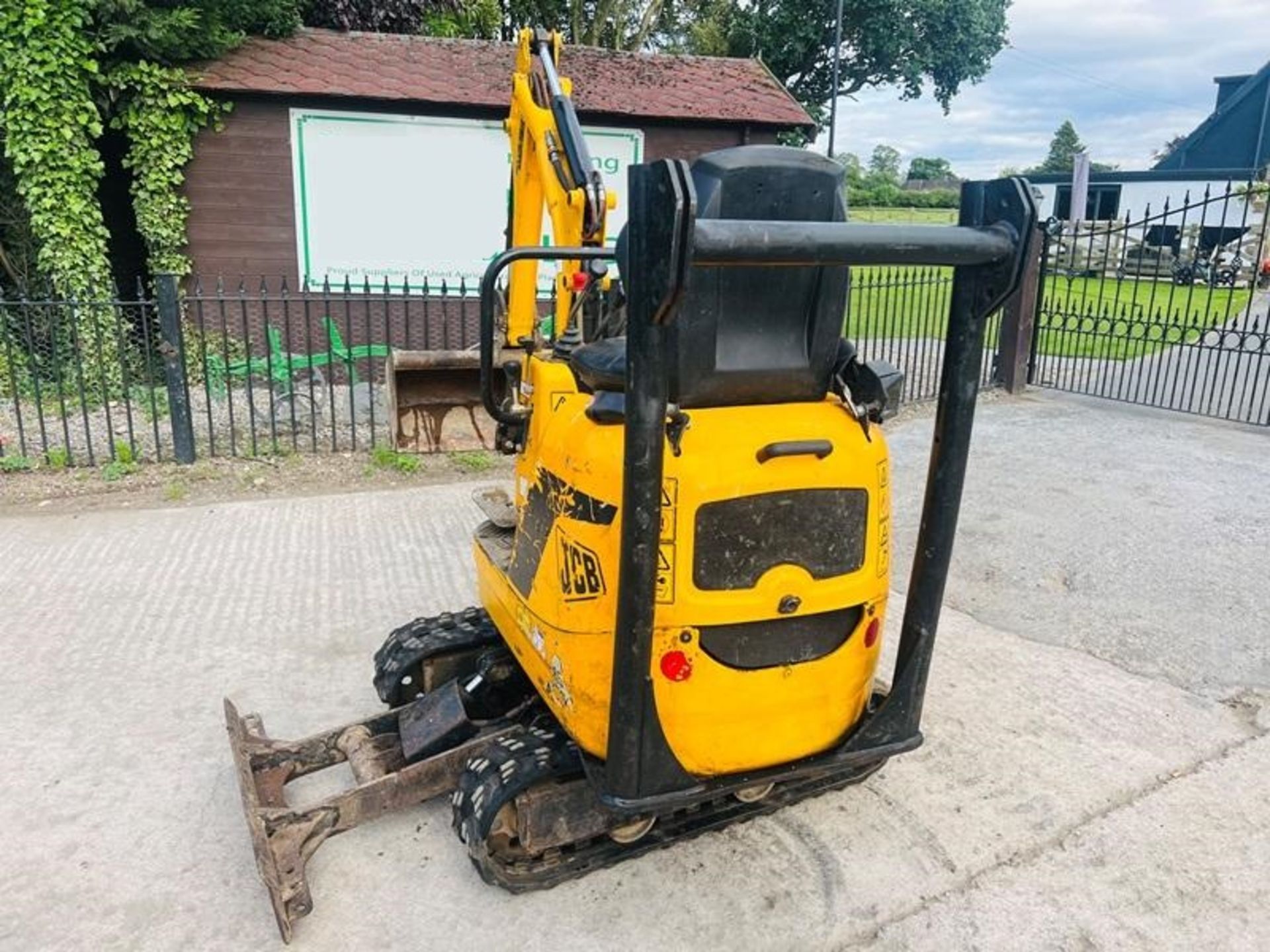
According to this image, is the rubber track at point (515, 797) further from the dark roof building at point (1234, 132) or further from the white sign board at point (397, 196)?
the dark roof building at point (1234, 132)

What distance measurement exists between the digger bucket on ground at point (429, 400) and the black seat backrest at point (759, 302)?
5.09 m

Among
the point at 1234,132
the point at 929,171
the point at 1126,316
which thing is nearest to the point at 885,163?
the point at 929,171

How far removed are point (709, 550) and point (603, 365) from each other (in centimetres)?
60

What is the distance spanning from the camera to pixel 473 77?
33.4ft

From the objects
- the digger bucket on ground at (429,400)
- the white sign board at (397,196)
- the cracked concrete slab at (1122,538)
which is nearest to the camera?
the cracked concrete slab at (1122,538)

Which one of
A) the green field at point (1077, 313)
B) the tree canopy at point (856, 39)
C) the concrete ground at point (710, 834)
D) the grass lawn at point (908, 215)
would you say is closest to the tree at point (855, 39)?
the tree canopy at point (856, 39)

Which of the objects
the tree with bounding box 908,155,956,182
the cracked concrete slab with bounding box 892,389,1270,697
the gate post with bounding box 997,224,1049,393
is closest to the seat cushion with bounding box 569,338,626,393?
the cracked concrete slab with bounding box 892,389,1270,697

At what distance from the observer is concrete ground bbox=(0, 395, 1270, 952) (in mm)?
2773

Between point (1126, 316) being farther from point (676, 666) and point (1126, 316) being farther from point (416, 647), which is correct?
point (676, 666)

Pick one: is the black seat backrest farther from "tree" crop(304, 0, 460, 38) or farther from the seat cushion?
"tree" crop(304, 0, 460, 38)

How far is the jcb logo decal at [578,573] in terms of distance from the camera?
100 inches

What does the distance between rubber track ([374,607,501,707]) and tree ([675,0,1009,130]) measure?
24866 mm

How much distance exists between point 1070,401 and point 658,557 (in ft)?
30.3

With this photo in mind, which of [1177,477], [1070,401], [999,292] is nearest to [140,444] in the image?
[999,292]
